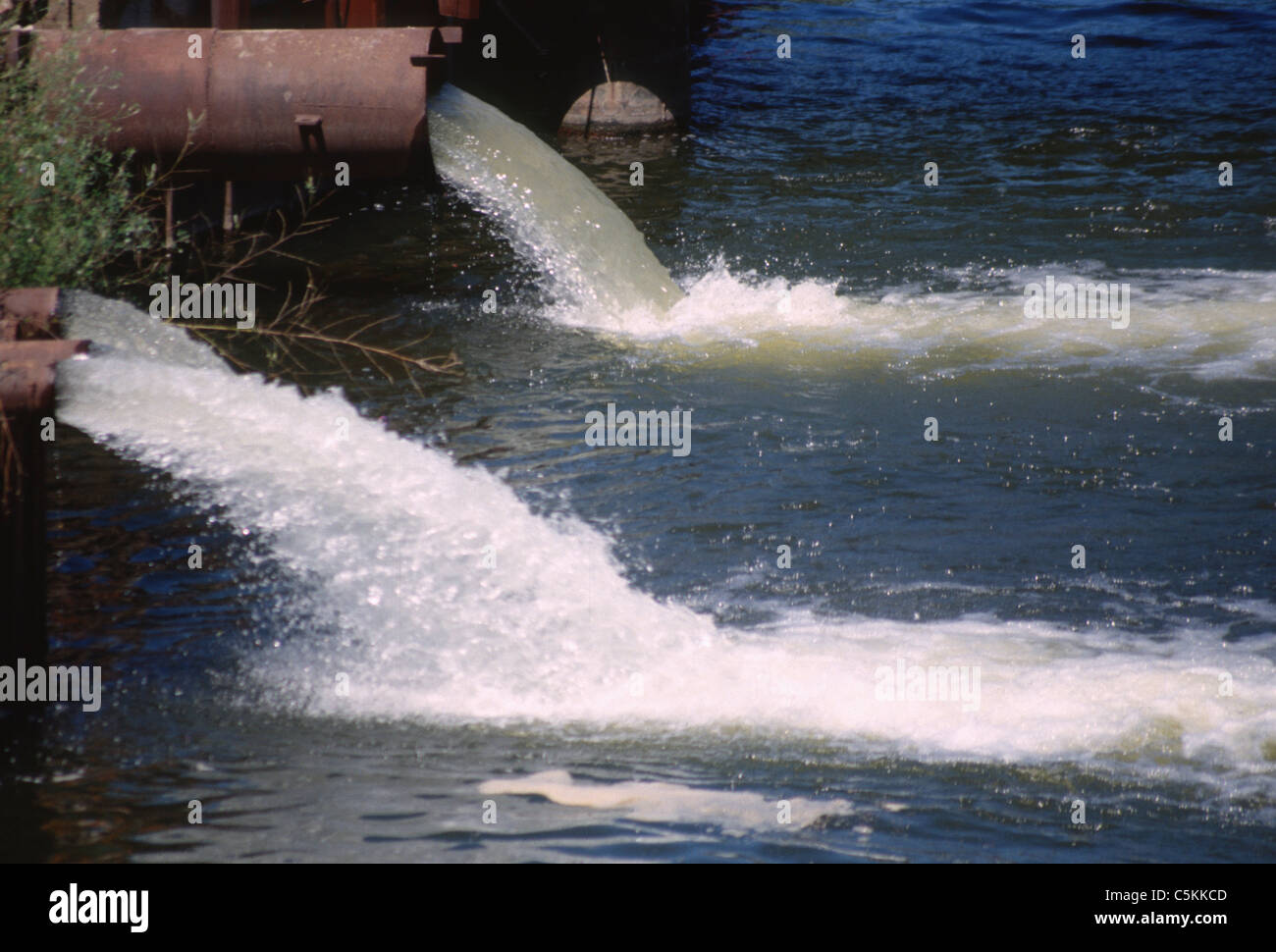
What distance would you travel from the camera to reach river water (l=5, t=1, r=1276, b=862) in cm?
354

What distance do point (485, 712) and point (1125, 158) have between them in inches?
427

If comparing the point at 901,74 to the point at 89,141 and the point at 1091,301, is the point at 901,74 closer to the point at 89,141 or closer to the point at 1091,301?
the point at 1091,301

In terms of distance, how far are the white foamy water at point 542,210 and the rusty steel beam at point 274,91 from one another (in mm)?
894

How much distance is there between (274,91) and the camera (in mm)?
7320

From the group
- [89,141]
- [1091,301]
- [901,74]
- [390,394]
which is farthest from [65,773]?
[901,74]

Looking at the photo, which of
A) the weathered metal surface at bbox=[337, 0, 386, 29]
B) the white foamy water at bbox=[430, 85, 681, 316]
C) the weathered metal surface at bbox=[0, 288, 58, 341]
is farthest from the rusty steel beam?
the weathered metal surface at bbox=[0, 288, 58, 341]

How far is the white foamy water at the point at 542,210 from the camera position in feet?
27.3

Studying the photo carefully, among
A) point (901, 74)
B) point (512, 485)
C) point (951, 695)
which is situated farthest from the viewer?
point (901, 74)

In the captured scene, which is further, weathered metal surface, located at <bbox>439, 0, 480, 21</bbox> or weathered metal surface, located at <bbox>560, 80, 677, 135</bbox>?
weathered metal surface, located at <bbox>560, 80, 677, 135</bbox>

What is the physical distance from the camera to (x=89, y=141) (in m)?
6.93

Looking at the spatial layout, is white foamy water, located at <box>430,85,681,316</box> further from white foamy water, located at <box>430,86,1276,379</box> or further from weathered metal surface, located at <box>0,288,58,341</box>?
weathered metal surface, located at <box>0,288,58,341</box>

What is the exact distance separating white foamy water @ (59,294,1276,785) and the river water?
0.02 meters

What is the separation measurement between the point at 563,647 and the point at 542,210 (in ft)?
14.8

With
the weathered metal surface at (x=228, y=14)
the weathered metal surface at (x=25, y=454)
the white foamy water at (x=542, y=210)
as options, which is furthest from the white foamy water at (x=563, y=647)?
the weathered metal surface at (x=228, y=14)
